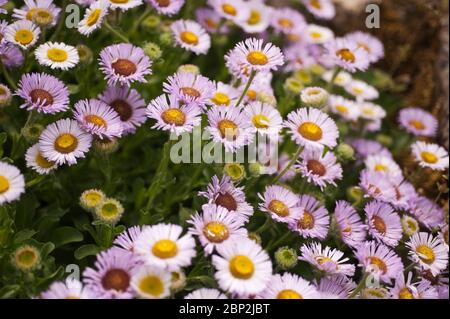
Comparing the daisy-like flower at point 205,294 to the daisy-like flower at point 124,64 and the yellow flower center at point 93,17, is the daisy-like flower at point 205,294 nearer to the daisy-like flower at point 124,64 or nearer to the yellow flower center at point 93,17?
the daisy-like flower at point 124,64

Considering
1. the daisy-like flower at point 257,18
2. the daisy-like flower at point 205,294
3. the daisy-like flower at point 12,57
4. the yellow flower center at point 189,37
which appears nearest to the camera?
the daisy-like flower at point 205,294

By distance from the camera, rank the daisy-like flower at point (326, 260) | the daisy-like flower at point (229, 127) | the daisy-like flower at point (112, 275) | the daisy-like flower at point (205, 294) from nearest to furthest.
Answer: the daisy-like flower at point (112, 275)
the daisy-like flower at point (205, 294)
the daisy-like flower at point (326, 260)
the daisy-like flower at point (229, 127)

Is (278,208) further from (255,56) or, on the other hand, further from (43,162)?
(43,162)

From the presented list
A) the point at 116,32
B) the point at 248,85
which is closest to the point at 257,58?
the point at 248,85

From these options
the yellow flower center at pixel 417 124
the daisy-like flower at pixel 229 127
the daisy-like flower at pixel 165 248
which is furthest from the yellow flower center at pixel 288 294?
the yellow flower center at pixel 417 124

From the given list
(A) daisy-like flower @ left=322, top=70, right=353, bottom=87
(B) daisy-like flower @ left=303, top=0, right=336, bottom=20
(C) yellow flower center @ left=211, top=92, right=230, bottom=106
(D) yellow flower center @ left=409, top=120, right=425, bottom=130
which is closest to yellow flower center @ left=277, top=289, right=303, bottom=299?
(C) yellow flower center @ left=211, top=92, right=230, bottom=106

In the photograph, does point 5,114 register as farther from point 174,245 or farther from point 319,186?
point 319,186
